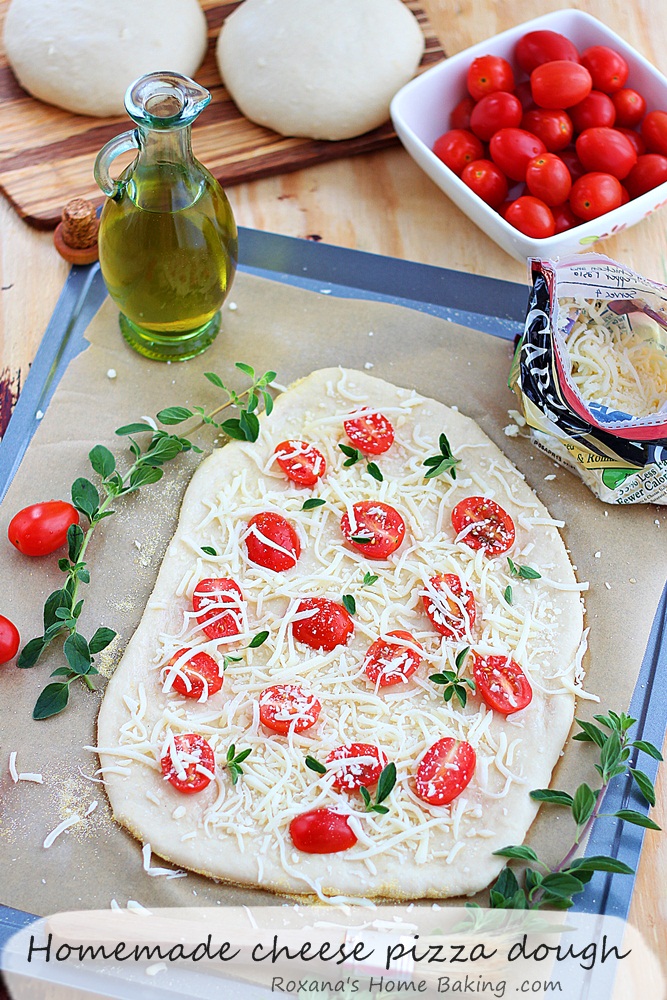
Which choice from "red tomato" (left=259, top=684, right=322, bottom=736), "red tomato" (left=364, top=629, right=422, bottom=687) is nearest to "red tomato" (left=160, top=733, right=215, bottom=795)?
"red tomato" (left=259, top=684, right=322, bottom=736)

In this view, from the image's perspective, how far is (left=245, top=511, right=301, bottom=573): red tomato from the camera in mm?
2057

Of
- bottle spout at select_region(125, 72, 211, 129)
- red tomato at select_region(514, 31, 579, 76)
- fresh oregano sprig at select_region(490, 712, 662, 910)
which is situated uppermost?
bottle spout at select_region(125, 72, 211, 129)

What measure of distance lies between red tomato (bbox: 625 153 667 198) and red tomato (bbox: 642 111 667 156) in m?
0.03

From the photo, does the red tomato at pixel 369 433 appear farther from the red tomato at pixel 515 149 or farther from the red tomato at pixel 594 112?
the red tomato at pixel 594 112

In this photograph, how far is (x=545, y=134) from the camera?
2.56 meters

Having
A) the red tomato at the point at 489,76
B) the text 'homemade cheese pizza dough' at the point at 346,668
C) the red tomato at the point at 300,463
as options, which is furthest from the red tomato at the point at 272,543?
the red tomato at the point at 489,76

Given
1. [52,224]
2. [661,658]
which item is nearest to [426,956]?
[661,658]

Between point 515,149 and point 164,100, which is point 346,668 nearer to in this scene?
point 164,100

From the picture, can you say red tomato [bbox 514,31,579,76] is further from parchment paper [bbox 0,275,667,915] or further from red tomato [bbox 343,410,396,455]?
red tomato [bbox 343,410,396,455]

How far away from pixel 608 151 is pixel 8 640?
1.99 m

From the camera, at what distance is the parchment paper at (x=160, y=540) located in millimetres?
1755

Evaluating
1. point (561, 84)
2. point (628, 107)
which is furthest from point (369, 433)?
point (628, 107)

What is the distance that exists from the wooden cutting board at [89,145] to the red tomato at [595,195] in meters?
0.67

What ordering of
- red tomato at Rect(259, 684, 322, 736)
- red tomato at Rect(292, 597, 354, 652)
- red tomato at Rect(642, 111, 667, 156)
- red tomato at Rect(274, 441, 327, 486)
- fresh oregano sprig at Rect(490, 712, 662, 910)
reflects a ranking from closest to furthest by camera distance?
fresh oregano sprig at Rect(490, 712, 662, 910)
red tomato at Rect(259, 684, 322, 736)
red tomato at Rect(292, 597, 354, 652)
red tomato at Rect(274, 441, 327, 486)
red tomato at Rect(642, 111, 667, 156)
